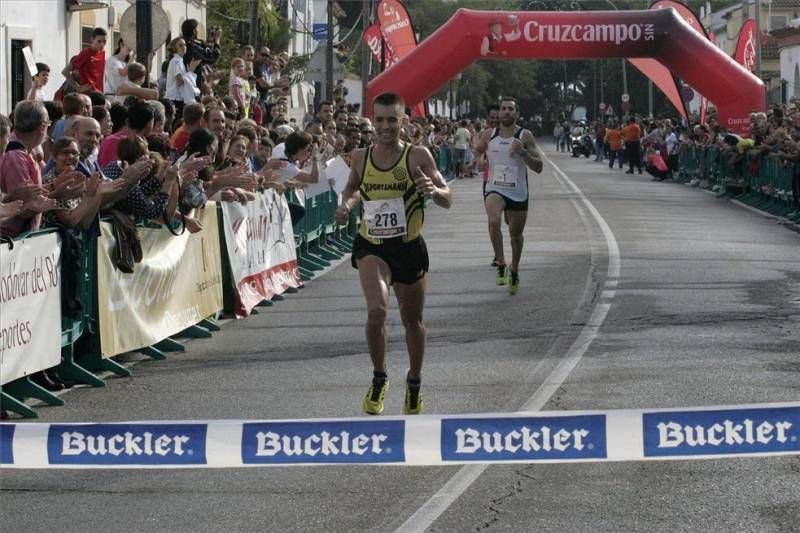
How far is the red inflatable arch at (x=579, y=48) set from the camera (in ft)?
119

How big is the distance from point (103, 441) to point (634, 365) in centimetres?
632

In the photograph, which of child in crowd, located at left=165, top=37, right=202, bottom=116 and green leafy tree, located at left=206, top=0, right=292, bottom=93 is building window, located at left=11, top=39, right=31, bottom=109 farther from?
green leafy tree, located at left=206, top=0, right=292, bottom=93

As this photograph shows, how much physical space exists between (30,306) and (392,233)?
2352 millimetres

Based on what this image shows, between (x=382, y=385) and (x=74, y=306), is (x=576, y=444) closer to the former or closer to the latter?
(x=382, y=385)

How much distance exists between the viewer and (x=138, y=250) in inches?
483

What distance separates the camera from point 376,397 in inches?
389

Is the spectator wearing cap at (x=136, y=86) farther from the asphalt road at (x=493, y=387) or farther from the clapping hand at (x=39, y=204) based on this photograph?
the clapping hand at (x=39, y=204)

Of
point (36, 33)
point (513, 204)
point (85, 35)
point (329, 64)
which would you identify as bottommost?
point (513, 204)

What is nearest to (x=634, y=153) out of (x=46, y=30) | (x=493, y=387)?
(x=46, y=30)

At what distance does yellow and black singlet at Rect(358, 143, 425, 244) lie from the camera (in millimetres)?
9969

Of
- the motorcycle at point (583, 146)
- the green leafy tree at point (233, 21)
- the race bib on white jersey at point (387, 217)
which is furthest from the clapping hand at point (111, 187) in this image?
the motorcycle at point (583, 146)

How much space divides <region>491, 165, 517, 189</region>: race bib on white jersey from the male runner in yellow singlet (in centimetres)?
759

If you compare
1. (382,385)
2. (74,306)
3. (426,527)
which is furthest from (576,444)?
(74,306)

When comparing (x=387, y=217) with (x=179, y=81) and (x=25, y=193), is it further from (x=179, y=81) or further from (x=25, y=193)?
(x=179, y=81)
